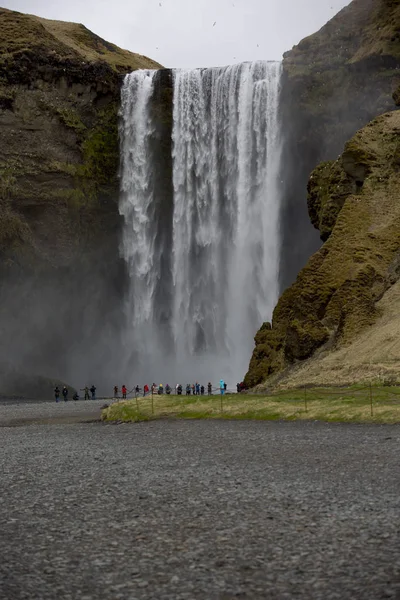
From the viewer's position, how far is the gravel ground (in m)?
7.83

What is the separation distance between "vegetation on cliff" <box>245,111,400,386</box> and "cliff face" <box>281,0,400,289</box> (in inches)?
A: 841

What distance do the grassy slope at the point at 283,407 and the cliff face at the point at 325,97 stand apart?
3693 cm

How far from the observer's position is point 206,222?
245 feet

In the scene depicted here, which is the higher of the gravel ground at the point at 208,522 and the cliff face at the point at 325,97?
the cliff face at the point at 325,97

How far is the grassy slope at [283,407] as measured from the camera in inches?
986

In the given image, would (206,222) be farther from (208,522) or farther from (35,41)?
(208,522)

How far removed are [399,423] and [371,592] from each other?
16.6 m

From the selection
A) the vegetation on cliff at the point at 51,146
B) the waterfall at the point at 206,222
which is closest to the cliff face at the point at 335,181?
the waterfall at the point at 206,222

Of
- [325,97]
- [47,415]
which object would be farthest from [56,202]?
[47,415]

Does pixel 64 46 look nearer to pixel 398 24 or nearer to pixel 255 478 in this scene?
pixel 398 24

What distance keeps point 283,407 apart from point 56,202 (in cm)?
5298

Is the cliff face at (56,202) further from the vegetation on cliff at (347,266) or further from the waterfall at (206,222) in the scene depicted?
the vegetation on cliff at (347,266)

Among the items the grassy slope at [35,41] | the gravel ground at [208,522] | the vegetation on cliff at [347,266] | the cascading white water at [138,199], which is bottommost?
the gravel ground at [208,522]

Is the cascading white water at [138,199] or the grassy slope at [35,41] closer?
the grassy slope at [35,41]
